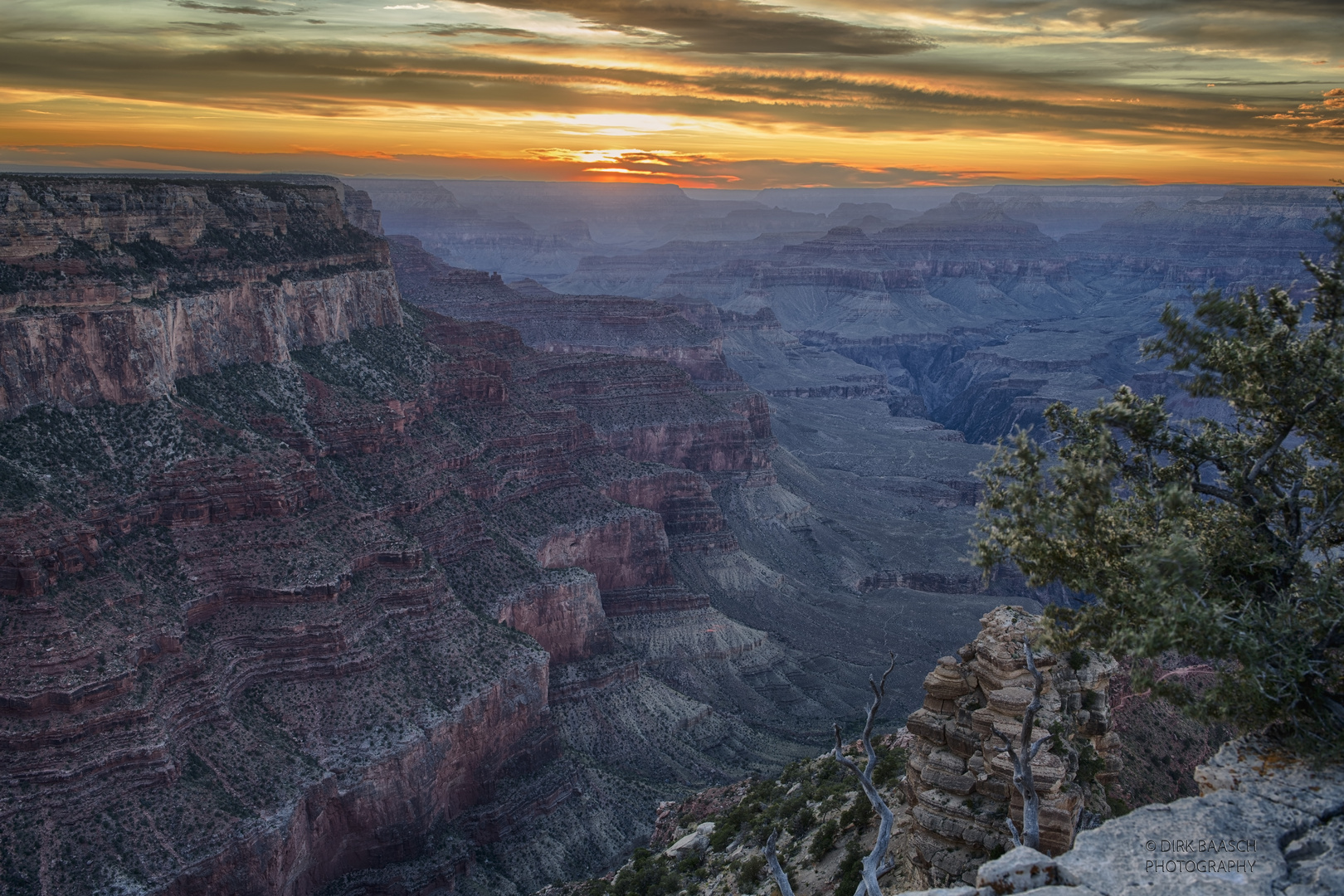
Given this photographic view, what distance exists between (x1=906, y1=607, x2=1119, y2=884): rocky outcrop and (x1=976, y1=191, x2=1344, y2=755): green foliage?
9.35 ft

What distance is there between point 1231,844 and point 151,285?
5106cm

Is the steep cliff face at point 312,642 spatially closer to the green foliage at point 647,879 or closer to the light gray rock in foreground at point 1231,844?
the green foliage at point 647,879

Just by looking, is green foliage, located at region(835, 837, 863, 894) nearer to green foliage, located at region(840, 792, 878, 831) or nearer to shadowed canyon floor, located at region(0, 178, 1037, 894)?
green foliage, located at region(840, 792, 878, 831)

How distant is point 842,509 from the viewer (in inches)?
4751

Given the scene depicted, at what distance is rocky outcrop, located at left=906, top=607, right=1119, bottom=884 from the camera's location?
2022 centimetres

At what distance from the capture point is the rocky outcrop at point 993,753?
20219mm

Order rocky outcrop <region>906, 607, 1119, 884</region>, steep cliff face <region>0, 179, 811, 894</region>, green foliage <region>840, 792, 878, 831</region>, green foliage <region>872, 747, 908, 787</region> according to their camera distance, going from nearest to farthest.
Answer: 1. rocky outcrop <region>906, 607, 1119, 884</region>
2. green foliage <region>840, 792, 878, 831</region>
3. green foliage <region>872, 747, 908, 787</region>
4. steep cliff face <region>0, 179, 811, 894</region>

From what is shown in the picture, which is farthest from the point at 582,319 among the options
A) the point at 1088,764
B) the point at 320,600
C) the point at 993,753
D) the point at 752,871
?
the point at 993,753

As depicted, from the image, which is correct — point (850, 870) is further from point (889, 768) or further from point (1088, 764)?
point (1088, 764)

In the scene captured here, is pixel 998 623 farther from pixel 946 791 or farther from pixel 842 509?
pixel 842 509

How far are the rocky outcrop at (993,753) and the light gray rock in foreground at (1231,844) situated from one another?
4.68m

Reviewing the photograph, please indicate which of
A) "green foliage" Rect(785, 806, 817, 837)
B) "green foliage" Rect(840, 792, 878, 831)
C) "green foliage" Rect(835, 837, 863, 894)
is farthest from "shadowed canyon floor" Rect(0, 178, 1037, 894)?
"green foliage" Rect(835, 837, 863, 894)

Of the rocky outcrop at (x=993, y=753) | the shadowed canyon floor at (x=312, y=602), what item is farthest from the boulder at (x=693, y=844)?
the rocky outcrop at (x=993, y=753)

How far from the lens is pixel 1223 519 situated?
17969mm
